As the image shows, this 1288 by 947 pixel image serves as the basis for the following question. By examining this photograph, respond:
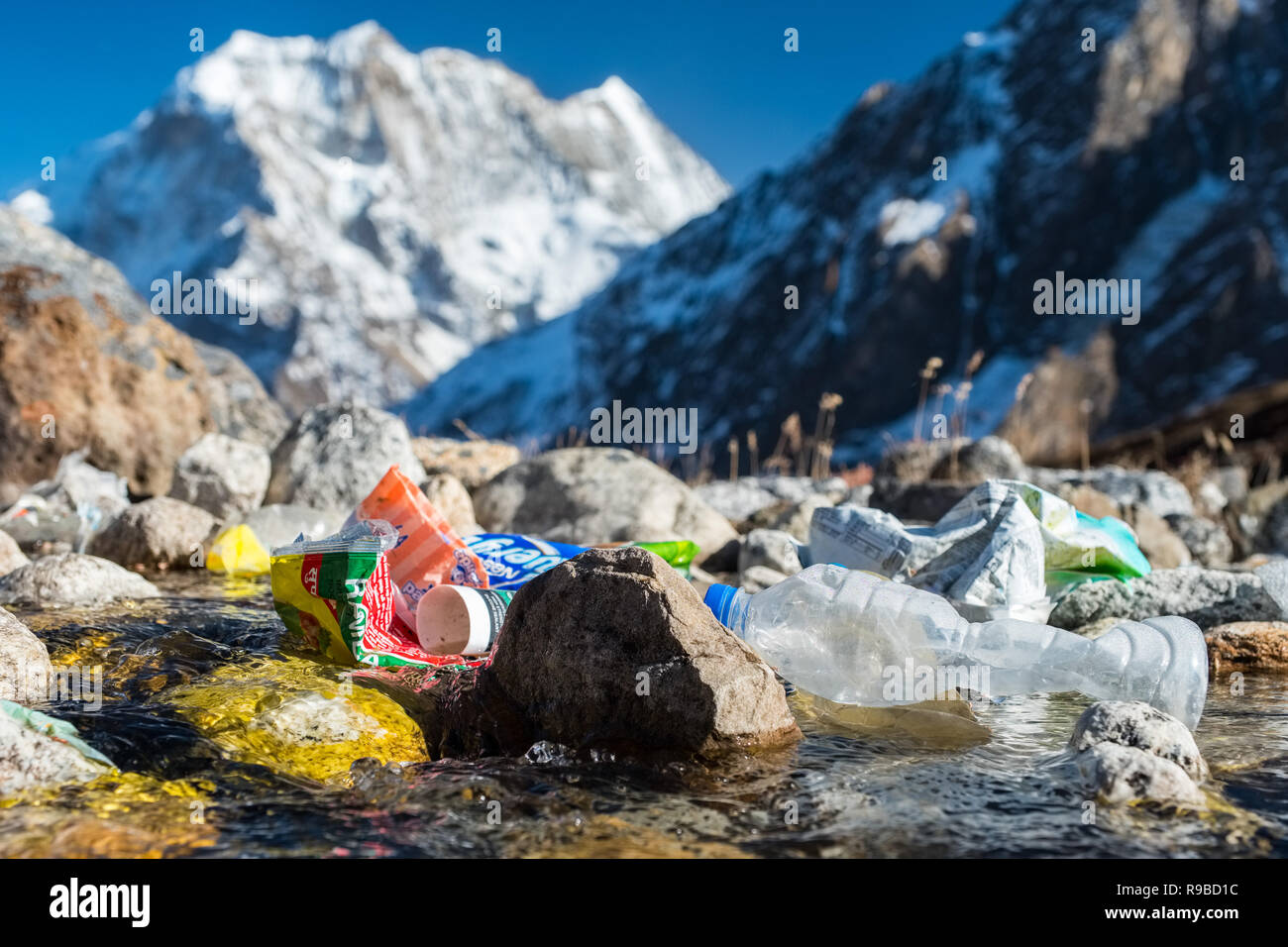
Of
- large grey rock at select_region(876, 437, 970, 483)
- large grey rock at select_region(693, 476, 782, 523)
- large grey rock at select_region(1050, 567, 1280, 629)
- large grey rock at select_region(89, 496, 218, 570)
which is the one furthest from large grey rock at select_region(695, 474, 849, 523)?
large grey rock at select_region(89, 496, 218, 570)

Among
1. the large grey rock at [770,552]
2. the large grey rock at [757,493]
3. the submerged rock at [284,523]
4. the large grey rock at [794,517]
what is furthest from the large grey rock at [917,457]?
the submerged rock at [284,523]

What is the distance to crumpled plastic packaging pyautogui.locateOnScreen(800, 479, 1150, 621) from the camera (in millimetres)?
4211

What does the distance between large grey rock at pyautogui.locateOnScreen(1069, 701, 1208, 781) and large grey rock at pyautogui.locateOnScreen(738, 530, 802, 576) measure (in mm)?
2737

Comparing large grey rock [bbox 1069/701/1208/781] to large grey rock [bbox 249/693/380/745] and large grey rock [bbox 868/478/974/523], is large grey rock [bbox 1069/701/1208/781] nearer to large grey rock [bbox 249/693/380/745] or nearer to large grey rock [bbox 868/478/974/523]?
large grey rock [bbox 249/693/380/745]

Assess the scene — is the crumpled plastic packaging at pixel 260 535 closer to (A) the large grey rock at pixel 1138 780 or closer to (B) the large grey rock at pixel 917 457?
(A) the large grey rock at pixel 1138 780

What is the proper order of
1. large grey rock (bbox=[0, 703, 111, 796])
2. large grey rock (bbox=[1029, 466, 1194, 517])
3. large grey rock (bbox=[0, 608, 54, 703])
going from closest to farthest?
1. large grey rock (bbox=[0, 703, 111, 796])
2. large grey rock (bbox=[0, 608, 54, 703])
3. large grey rock (bbox=[1029, 466, 1194, 517])

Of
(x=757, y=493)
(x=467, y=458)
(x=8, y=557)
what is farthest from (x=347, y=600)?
(x=757, y=493)

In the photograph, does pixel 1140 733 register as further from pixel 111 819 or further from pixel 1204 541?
pixel 1204 541

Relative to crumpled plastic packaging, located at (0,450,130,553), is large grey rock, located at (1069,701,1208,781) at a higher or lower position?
lower

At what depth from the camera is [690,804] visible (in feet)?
7.64

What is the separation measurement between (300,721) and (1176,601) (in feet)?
11.6

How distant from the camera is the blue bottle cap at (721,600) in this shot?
3.60 meters
